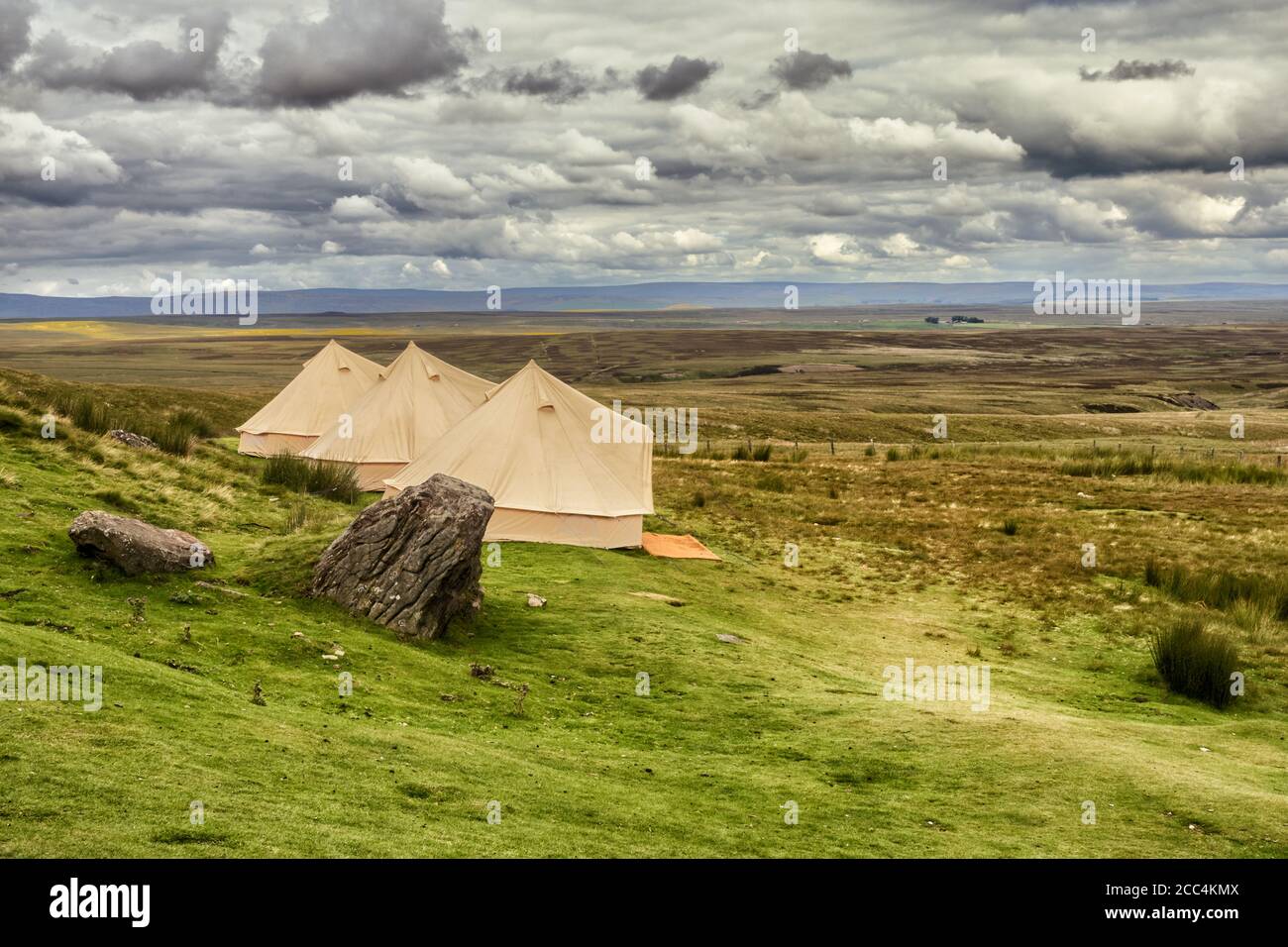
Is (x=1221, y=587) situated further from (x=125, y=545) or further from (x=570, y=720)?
(x=125, y=545)

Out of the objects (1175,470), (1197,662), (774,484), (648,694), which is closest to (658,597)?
(648,694)

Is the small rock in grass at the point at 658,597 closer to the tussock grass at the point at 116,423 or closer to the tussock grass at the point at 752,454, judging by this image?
the tussock grass at the point at 116,423

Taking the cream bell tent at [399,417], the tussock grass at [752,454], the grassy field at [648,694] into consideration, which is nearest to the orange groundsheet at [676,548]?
the grassy field at [648,694]

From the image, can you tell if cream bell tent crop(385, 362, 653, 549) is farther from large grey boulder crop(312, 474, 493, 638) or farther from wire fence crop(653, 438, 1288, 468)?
wire fence crop(653, 438, 1288, 468)

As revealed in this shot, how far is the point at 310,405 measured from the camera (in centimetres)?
4478

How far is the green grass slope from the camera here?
9.72 m

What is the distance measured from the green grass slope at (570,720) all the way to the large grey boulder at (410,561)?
1.61ft

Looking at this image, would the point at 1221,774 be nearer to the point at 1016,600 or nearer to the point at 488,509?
the point at 488,509

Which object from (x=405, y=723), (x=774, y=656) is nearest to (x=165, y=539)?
(x=405, y=723)

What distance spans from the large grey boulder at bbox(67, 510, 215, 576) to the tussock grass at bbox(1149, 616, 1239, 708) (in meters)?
18.2

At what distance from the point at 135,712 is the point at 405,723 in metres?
3.45

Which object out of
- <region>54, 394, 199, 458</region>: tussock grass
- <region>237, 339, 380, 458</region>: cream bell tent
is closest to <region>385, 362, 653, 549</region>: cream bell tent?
<region>54, 394, 199, 458</region>: tussock grass

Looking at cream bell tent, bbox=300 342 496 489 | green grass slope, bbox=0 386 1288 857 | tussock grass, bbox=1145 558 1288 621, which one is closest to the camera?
green grass slope, bbox=0 386 1288 857

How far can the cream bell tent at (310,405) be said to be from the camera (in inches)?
1741
